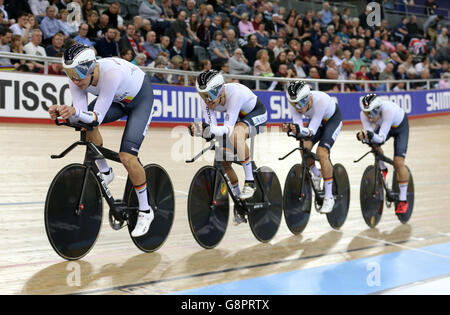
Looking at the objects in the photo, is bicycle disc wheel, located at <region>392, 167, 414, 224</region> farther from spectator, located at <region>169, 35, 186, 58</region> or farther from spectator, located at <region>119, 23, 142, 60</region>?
spectator, located at <region>169, 35, 186, 58</region>

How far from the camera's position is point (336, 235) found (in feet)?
18.6

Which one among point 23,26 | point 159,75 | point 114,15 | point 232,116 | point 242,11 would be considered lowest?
point 232,116

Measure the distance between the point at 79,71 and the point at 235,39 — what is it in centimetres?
897

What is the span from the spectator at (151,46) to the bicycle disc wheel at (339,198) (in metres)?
5.19

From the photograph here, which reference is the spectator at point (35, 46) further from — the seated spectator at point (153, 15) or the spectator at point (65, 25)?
the seated spectator at point (153, 15)

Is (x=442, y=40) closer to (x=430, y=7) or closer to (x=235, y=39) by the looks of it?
(x=430, y=7)

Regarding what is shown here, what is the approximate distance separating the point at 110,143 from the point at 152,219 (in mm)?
4148

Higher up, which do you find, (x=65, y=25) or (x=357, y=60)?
(x=65, y=25)

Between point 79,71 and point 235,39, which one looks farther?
point 235,39

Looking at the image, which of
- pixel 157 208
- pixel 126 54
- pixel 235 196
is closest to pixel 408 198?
pixel 235 196

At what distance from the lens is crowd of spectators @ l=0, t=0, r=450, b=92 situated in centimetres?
912

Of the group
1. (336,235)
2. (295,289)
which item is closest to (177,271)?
(295,289)

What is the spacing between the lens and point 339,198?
600 centimetres

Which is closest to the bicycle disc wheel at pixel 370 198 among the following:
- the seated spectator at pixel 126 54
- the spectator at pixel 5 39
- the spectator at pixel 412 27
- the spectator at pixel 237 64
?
the seated spectator at pixel 126 54
